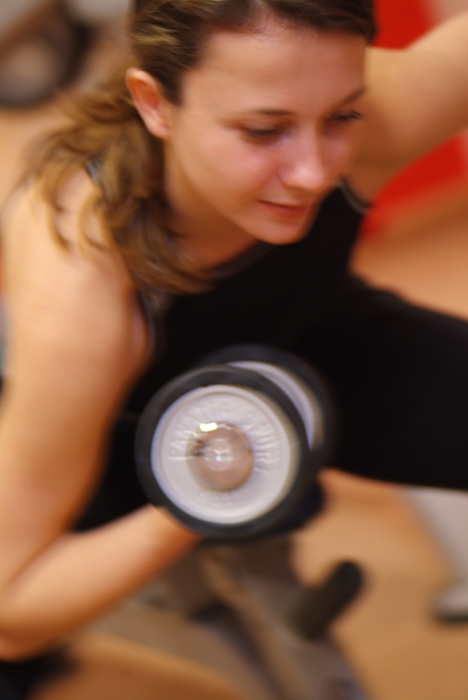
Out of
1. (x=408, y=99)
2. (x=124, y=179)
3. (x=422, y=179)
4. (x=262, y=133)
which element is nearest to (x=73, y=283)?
(x=124, y=179)

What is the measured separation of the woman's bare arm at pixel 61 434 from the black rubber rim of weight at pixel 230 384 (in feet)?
0.30

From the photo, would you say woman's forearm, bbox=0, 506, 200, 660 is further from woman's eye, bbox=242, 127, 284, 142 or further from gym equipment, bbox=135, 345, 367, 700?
woman's eye, bbox=242, 127, 284, 142

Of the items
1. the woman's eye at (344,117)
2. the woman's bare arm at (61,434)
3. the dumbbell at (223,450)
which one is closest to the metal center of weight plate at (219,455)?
the dumbbell at (223,450)

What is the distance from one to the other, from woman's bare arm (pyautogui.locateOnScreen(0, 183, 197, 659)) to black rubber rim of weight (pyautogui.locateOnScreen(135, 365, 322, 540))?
9 centimetres

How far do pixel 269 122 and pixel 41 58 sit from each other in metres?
1.85

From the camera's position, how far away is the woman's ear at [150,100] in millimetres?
720

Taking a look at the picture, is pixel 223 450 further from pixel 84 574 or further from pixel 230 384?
pixel 84 574

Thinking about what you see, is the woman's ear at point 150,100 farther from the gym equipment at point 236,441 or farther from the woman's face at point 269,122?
the gym equipment at point 236,441

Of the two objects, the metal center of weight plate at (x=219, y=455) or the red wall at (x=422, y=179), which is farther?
the red wall at (x=422, y=179)

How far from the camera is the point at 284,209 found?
741 millimetres

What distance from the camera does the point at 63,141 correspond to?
83 cm

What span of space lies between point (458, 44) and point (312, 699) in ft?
3.12

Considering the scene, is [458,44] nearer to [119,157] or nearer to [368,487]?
[119,157]

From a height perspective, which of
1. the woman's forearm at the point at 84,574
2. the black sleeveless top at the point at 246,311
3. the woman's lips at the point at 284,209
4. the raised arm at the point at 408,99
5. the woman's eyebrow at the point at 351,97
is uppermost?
the woman's eyebrow at the point at 351,97
